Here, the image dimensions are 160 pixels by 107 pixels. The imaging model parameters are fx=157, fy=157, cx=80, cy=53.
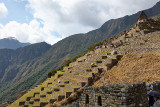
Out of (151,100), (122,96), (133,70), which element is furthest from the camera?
(133,70)

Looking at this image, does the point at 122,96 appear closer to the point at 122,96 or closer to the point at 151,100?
the point at 122,96

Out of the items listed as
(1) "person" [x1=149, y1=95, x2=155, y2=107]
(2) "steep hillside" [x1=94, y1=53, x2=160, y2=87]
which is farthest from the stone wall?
(2) "steep hillside" [x1=94, y1=53, x2=160, y2=87]

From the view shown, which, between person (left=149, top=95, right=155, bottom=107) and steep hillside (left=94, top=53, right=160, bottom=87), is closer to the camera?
person (left=149, top=95, right=155, bottom=107)

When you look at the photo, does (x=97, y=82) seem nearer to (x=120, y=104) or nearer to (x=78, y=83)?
(x=78, y=83)

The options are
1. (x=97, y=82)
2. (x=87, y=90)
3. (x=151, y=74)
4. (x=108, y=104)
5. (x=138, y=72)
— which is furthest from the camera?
(x=97, y=82)

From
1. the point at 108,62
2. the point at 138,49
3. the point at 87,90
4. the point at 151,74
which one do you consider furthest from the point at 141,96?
the point at 138,49

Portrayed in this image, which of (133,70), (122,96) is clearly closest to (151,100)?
(122,96)

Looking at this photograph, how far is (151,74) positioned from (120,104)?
7997 millimetres

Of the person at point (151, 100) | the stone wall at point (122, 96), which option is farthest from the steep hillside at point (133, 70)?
the stone wall at point (122, 96)

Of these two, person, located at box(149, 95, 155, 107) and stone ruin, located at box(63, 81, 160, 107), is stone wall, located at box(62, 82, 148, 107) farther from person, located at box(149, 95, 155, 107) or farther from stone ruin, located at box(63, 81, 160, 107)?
person, located at box(149, 95, 155, 107)

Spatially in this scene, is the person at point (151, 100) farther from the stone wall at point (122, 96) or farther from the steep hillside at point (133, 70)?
the steep hillside at point (133, 70)

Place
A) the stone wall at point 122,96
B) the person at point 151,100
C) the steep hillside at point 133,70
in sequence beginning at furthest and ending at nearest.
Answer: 1. the steep hillside at point 133,70
2. the person at point 151,100
3. the stone wall at point 122,96

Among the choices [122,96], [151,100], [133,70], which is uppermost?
[133,70]

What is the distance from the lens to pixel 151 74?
1225 centimetres
